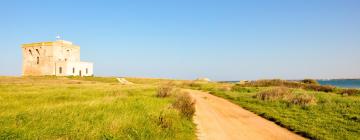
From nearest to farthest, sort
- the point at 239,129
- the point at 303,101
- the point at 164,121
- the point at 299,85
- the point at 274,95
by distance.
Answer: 1. the point at 164,121
2. the point at 239,129
3. the point at 303,101
4. the point at 274,95
5. the point at 299,85

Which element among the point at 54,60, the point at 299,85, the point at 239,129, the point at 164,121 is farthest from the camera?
the point at 54,60

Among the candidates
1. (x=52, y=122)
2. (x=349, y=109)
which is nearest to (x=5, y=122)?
(x=52, y=122)

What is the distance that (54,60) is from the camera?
66312 mm

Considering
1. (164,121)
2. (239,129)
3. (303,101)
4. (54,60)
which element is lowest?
(239,129)

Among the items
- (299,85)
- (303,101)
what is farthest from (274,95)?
(299,85)

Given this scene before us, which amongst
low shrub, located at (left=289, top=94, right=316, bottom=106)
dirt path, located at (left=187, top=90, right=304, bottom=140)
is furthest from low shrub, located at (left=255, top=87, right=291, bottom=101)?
→ dirt path, located at (left=187, top=90, right=304, bottom=140)

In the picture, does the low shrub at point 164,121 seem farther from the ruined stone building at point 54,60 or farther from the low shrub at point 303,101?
the ruined stone building at point 54,60

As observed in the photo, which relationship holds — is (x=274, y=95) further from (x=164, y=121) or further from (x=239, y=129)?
(x=164, y=121)

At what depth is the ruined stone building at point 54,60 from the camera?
65875 mm

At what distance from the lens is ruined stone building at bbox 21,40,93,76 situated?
216 ft

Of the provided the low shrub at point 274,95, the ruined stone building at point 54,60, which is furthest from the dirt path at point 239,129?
the ruined stone building at point 54,60

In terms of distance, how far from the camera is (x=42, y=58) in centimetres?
6788

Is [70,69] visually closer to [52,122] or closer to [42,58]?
[42,58]

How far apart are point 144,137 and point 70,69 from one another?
204ft
